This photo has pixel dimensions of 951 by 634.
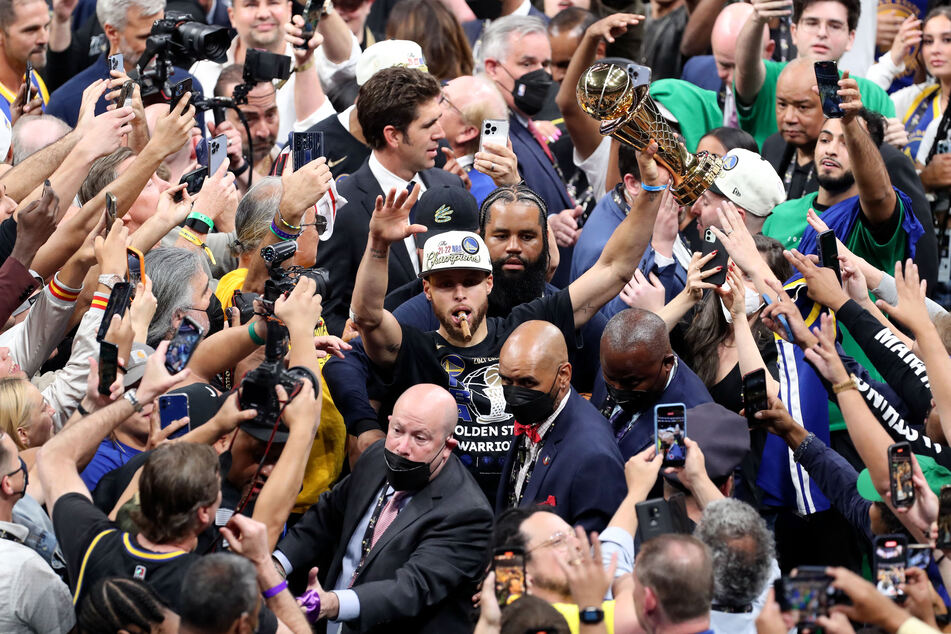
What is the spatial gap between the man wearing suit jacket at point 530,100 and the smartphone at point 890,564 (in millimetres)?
3368

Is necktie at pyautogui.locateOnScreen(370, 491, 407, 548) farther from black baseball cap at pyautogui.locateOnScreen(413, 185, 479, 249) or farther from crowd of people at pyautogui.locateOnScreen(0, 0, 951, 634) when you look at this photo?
black baseball cap at pyautogui.locateOnScreen(413, 185, 479, 249)

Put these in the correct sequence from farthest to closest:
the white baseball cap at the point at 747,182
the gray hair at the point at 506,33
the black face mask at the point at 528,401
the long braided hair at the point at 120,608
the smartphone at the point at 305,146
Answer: the gray hair at the point at 506,33 < the white baseball cap at the point at 747,182 < the smartphone at the point at 305,146 < the black face mask at the point at 528,401 < the long braided hair at the point at 120,608

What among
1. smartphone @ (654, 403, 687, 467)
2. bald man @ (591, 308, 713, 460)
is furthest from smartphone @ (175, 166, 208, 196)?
smartphone @ (654, 403, 687, 467)

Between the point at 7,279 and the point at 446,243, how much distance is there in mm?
1729

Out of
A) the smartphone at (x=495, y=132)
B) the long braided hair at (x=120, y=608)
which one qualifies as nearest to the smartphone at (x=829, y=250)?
the smartphone at (x=495, y=132)

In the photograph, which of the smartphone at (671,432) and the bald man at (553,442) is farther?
the bald man at (553,442)

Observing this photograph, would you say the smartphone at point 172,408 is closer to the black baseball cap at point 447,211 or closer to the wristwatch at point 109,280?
the wristwatch at point 109,280

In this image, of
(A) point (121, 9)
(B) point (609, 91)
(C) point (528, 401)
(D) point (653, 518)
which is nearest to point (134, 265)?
(C) point (528, 401)

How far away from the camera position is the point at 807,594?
3383 millimetres

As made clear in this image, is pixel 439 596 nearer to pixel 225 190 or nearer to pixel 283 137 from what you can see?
pixel 225 190

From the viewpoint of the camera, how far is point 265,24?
25.8ft

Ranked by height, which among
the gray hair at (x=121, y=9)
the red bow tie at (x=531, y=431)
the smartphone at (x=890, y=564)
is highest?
the gray hair at (x=121, y=9)

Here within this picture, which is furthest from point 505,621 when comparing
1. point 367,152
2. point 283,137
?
point 283,137

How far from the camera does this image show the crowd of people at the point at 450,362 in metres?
3.88
